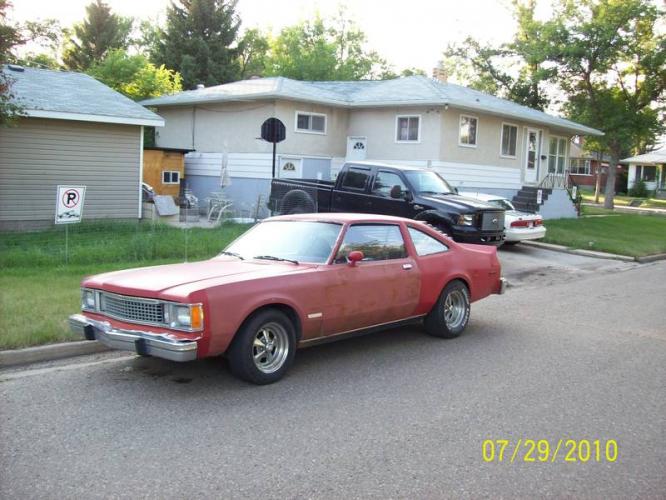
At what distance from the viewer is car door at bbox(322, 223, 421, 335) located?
6.43 m

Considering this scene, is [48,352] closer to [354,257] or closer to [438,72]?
[354,257]

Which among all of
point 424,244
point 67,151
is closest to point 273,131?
point 67,151

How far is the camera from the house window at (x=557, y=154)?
29.2 metres

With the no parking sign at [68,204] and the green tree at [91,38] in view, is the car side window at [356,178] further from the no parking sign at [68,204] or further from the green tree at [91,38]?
the green tree at [91,38]

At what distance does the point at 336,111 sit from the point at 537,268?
438 inches

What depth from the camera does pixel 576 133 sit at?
30484 millimetres

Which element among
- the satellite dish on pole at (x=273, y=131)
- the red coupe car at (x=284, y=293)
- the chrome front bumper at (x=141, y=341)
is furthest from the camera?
the satellite dish on pole at (x=273, y=131)

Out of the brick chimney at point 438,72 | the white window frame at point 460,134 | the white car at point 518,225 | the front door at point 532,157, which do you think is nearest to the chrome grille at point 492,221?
the white car at point 518,225

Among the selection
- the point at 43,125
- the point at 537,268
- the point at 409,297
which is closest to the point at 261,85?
the point at 43,125

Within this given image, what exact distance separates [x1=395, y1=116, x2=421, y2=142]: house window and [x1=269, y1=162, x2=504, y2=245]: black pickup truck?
25.4 feet

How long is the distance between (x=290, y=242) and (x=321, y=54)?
163 feet

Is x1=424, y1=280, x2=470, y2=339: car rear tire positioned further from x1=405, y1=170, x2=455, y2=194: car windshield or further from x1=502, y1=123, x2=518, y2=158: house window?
x1=502, y1=123, x2=518, y2=158: house window

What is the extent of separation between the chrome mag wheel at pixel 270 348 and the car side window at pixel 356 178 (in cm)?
880

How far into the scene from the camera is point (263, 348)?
19.3ft
